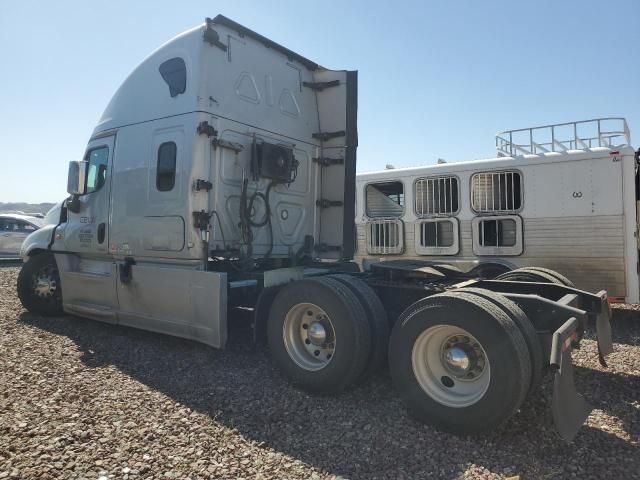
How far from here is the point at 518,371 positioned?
3137 millimetres

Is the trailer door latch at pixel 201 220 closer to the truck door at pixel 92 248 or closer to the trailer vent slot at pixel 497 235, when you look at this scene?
the truck door at pixel 92 248

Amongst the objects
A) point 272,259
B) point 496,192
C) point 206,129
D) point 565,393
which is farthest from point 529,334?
point 496,192

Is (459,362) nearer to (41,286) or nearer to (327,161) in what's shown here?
(327,161)

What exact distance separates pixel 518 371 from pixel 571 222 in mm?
4749

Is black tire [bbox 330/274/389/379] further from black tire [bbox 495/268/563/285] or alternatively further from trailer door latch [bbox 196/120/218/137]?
trailer door latch [bbox 196/120/218/137]

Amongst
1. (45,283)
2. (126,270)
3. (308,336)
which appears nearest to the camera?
(308,336)

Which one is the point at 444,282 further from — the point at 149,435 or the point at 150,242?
the point at 150,242

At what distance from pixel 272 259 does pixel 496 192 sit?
4056 mm

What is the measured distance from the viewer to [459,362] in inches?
139

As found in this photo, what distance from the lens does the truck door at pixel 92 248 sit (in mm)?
6199

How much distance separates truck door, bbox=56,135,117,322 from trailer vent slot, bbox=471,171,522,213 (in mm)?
5708

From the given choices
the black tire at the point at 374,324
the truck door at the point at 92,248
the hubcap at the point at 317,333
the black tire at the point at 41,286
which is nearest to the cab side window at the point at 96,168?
the truck door at the point at 92,248

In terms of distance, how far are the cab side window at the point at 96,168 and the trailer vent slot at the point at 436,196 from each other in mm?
5104

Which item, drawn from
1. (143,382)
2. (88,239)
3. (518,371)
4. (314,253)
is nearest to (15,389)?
(143,382)
